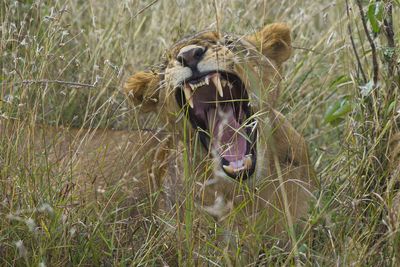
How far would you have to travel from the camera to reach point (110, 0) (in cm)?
586

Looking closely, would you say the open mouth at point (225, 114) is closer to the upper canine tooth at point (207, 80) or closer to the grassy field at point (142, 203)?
the upper canine tooth at point (207, 80)

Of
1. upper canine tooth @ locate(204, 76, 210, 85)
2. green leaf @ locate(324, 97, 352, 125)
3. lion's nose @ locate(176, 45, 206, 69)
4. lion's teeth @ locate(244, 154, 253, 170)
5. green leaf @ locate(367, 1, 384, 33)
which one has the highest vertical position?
green leaf @ locate(367, 1, 384, 33)

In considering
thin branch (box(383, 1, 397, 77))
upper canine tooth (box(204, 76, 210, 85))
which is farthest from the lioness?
thin branch (box(383, 1, 397, 77))

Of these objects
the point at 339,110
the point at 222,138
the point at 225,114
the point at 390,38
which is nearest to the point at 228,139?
the point at 222,138

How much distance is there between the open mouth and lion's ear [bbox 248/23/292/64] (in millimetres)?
297

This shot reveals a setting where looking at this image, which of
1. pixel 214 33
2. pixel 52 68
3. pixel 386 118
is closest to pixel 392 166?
pixel 386 118

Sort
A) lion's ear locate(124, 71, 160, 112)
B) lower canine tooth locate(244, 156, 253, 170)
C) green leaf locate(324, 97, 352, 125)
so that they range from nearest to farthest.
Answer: lower canine tooth locate(244, 156, 253, 170) < green leaf locate(324, 97, 352, 125) < lion's ear locate(124, 71, 160, 112)

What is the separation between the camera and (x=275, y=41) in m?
4.16

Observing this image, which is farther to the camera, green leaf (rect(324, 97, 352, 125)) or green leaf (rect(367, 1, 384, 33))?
green leaf (rect(324, 97, 352, 125))

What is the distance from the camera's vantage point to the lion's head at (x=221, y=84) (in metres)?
3.71

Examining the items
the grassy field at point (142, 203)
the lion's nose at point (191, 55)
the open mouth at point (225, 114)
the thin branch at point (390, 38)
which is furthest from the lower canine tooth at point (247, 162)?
the thin branch at point (390, 38)

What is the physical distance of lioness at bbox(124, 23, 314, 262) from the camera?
3682 mm

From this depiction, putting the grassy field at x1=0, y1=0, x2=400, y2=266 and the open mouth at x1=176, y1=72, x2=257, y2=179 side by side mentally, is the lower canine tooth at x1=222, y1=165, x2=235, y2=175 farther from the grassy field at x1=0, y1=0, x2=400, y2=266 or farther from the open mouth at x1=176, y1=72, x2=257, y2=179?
the grassy field at x1=0, y1=0, x2=400, y2=266

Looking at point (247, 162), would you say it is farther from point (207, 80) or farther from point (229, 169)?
point (207, 80)
